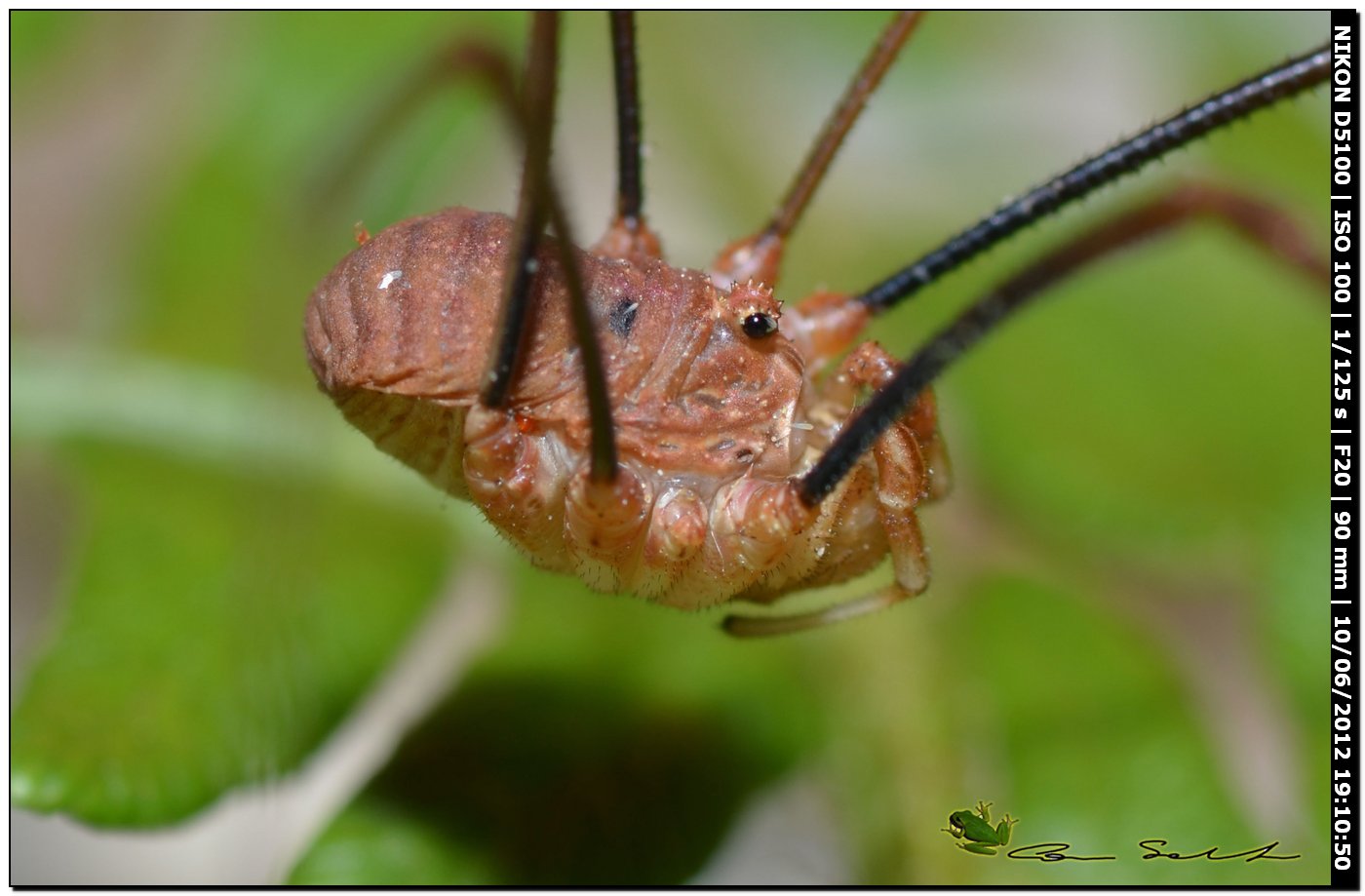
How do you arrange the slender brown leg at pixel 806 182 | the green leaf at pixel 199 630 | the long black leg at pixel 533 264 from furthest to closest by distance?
1. the slender brown leg at pixel 806 182
2. the green leaf at pixel 199 630
3. the long black leg at pixel 533 264

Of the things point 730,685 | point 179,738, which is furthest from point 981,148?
point 179,738

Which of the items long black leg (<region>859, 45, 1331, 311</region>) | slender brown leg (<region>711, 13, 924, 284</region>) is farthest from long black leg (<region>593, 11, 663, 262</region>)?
long black leg (<region>859, 45, 1331, 311</region>)

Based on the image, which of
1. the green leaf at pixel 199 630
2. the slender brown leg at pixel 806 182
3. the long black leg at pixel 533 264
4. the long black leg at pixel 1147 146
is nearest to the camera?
the long black leg at pixel 533 264

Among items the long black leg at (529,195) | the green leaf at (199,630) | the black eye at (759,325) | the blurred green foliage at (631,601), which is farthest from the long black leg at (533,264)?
the green leaf at (199,630)

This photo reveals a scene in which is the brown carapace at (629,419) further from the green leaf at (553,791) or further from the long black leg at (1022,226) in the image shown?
the green leaf at (553,791)

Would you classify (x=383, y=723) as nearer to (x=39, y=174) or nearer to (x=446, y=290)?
(x=446, y=290)

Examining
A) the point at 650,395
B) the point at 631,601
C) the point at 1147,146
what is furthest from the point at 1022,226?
the point at 631,601

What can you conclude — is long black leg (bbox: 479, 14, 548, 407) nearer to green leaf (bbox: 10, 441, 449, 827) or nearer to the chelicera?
the chelicera

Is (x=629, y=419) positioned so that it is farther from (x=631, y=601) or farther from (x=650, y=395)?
(x=631, y=601)
